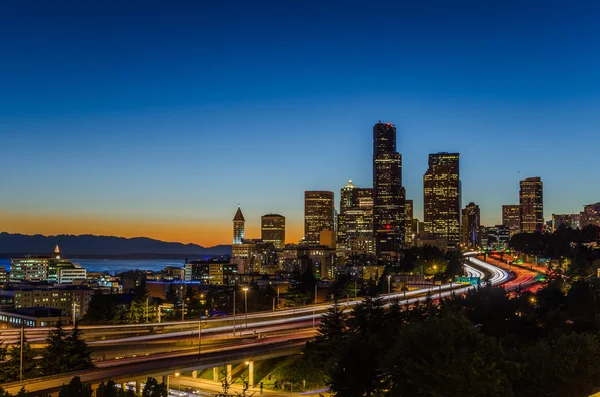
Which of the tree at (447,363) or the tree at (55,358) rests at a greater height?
the tree at (447,363)

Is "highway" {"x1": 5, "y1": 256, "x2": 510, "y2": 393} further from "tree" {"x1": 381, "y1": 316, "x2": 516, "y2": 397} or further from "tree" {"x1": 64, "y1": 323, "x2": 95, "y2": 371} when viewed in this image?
"tree" {"x1": 381, "y1": 316, "x2": 516, "y2": 397}

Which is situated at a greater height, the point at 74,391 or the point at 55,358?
the point at 74,391

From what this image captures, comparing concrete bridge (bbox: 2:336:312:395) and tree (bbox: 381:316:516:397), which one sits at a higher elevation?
tree (bbox: 381:316:516:397)

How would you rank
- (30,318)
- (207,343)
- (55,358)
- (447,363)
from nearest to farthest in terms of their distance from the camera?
→ 1. (447,363)
2. (55,358)
3. (207,343)
4. (30,318)

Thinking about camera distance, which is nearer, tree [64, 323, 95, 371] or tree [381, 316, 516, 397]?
tree [381, 316, 516, 397]

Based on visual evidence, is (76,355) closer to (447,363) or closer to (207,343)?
(207,343)

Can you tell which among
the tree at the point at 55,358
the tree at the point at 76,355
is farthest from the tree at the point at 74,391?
the tree at the point at 55,358

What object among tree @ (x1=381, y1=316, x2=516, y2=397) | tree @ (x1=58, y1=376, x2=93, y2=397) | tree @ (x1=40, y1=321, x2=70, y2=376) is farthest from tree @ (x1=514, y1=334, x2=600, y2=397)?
tree @ (x1=40, y1=321, x2=70, y2=376)

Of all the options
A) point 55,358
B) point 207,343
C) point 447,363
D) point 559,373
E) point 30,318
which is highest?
point 447,363

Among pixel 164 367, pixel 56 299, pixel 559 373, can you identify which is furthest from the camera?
pixel 56 299

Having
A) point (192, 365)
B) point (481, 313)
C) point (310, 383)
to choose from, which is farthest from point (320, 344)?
point (481, 313)

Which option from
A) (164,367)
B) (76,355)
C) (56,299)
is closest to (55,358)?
(76,355)

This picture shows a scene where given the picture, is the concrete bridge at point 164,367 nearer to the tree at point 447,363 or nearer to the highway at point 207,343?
the highway at point 207,343

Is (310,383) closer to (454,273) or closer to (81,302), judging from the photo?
(454,273)
